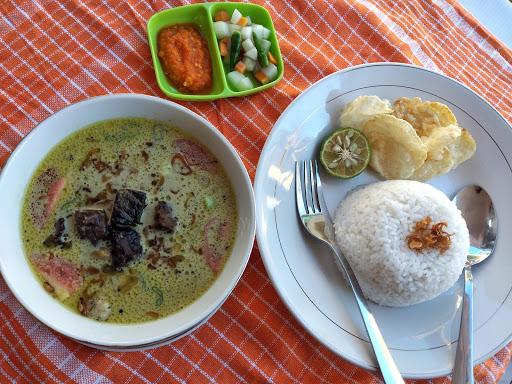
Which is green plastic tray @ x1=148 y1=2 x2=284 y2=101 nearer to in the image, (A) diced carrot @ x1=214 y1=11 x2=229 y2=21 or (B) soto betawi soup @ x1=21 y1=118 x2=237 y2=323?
(A) diced carrot @ x1=214 y1=11 x2=229 y2=21

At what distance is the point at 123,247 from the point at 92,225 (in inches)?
4.1

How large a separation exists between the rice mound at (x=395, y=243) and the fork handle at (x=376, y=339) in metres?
0.09

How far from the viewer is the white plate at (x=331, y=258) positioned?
1.68 meters

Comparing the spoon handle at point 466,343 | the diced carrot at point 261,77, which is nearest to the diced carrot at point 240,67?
the diced carrot at point 261,77

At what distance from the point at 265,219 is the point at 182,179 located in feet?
1.06

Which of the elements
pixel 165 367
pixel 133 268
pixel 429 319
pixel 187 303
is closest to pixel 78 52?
pixel 133 268

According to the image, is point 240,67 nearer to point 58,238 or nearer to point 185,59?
point 185,59

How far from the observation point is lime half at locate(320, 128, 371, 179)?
6.04 ft

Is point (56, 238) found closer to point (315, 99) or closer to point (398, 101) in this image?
point (315, 99)

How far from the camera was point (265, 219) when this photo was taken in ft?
5.54

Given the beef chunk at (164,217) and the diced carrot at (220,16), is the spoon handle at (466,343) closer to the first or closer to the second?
the beef chunk at (164,217)

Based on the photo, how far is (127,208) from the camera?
1418 mm

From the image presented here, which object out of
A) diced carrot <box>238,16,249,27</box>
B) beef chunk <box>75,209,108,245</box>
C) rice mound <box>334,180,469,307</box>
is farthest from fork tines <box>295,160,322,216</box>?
beef chunk <box>75,209,108,245</box>

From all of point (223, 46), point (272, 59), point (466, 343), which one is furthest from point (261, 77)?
point (466, 343)
